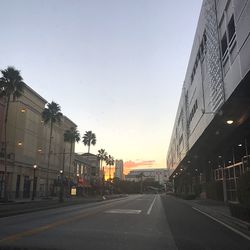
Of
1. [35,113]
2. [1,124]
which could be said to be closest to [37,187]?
[35,113]

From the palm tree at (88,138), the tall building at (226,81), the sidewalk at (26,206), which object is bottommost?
the sidewalk at (26,206)

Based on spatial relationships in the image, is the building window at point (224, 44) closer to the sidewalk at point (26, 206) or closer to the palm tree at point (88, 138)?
the sidewalk at point (26, 206)

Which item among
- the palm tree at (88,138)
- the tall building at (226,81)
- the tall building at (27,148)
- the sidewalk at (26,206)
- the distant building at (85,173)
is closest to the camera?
the tall building at (226,81)

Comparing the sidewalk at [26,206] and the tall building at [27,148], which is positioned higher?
the tall building at [27,148]

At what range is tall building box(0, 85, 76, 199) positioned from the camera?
61375 mm

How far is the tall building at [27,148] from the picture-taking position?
201 feet

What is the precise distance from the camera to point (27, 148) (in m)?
67.5

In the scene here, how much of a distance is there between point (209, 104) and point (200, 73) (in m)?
6.80

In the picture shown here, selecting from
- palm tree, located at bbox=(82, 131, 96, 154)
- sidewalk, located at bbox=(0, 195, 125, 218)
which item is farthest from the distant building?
sidewalk, located at bbox=(0, 195, 125, 218)

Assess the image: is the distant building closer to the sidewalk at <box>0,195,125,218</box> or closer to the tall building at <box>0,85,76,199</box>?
the tall building at <box>0,85,76,199</box>

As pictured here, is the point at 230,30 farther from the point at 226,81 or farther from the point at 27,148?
the point at 27,148

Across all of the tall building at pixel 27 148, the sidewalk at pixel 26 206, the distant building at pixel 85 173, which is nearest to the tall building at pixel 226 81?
the sidewalk at pixel 26 206

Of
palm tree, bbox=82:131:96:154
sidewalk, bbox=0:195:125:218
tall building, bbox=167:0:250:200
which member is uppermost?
palm tree, bbox=82:131:96:154

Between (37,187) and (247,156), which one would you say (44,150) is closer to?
(37,187)
